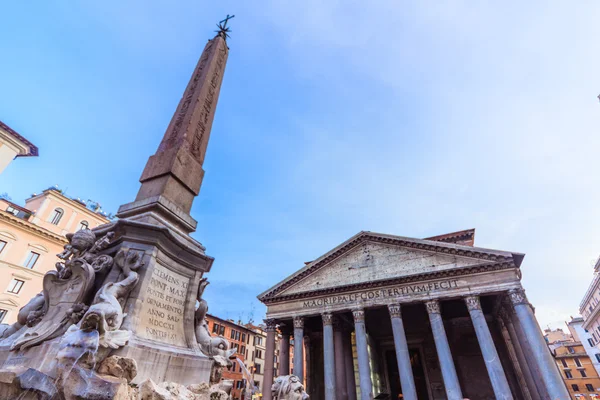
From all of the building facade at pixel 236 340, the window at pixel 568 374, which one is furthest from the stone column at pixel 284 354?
the window at pixel 568 374

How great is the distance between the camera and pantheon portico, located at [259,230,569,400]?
15086 mm

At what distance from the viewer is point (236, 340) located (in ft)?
119

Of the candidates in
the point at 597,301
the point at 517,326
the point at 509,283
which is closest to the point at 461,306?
the point at 517,326

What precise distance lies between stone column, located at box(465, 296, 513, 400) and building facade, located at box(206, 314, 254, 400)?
2466 cm

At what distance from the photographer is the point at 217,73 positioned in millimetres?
6523

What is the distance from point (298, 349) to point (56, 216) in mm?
19260

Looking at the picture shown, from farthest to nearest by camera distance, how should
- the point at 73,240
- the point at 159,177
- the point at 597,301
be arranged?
the point at 597,301, the point at 159,177, the point at 73,240

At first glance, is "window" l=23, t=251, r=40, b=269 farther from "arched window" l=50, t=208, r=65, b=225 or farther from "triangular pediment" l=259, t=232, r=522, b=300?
"triangular pediment" l=259, t=232, r=522, b=300

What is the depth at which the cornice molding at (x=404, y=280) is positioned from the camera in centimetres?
1625

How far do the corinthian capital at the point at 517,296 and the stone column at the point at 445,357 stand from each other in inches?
141

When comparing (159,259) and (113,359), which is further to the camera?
(159,259)

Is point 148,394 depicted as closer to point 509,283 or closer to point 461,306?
point 509,283

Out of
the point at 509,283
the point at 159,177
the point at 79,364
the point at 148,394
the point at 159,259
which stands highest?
the point at 509,283

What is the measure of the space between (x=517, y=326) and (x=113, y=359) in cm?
2015
